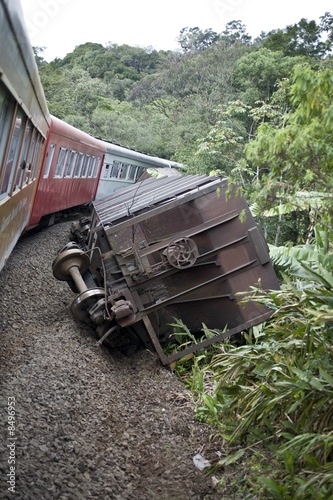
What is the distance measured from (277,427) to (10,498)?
8.02ft

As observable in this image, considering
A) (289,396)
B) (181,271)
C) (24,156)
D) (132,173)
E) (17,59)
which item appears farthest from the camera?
(132,173)

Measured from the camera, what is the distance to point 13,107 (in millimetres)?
5012

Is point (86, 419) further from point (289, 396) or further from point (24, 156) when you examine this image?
point (24, 156)

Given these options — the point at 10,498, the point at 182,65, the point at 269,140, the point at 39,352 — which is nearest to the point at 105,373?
the point at 39,352

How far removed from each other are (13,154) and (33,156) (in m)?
2.59

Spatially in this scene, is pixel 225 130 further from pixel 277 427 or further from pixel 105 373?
pixel 277 427

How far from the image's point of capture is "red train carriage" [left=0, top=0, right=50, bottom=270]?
414cm

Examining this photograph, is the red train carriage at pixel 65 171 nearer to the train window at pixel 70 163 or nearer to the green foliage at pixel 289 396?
the train window at pixel 70 163

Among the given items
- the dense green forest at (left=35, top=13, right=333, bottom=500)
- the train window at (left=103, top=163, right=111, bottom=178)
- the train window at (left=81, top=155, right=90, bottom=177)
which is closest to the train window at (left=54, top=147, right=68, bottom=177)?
the train window at (left=81, top=155, right=90, bottom=177)

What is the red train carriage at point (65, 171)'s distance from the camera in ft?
35.8

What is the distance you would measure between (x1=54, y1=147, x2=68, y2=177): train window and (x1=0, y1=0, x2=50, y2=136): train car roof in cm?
505

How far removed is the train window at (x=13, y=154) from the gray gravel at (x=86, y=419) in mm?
1748

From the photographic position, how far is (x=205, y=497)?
4.29 meters

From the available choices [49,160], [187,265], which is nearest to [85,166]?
[49,160]
